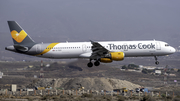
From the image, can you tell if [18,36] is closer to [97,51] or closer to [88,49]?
[88,49]

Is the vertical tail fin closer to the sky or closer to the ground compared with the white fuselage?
closer to the sky

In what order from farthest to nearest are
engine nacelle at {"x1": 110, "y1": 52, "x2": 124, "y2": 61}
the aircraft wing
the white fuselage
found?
the white fuselage → engine nacelle at {"x1": 110, "y1": 52, "x2": 124, "y2": 61} → the aircraft wing

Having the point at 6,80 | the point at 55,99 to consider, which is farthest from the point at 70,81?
the point at 55,99

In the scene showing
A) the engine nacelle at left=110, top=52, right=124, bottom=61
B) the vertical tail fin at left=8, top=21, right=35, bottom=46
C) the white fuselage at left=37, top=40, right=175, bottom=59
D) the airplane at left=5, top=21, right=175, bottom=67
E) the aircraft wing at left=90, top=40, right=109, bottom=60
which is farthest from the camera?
the vertical tail fin at left=8, top=21, right=35, bottom=46

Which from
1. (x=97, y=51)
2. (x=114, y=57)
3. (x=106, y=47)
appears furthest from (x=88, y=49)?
(x=114, y=57)

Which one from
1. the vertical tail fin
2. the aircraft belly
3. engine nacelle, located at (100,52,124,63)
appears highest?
the vertical tail fin

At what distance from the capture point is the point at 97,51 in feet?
170

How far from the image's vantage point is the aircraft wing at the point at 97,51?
5071 centimetres

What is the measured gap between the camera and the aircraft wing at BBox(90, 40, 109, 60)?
50713 mm

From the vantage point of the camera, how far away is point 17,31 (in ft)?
180

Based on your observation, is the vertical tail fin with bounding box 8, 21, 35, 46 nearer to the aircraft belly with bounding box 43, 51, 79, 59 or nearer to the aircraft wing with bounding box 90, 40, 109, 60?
the aircraft belly with bounding box 43, 51, 79, 59

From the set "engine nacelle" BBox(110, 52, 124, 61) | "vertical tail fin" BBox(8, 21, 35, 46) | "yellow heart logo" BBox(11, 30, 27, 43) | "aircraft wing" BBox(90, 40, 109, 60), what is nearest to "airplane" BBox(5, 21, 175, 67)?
"aircraft wing" BBox(90, 40, 109, 60)

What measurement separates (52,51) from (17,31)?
792 cm

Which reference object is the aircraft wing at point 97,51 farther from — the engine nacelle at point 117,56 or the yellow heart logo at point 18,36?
the yellow heart logo at point 18,36
